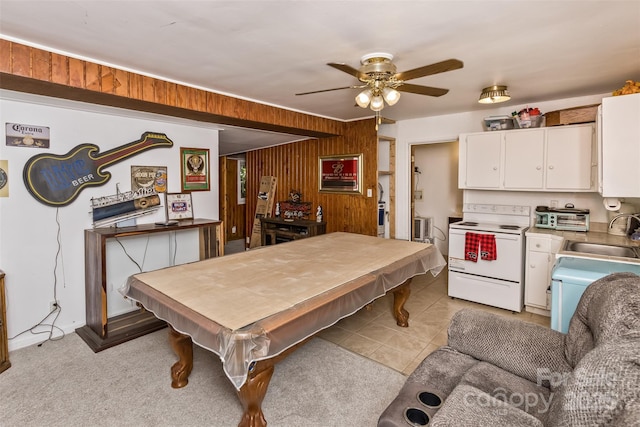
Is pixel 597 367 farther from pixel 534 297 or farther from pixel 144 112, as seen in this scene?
pixel 144 112

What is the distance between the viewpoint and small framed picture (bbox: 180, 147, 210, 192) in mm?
3928

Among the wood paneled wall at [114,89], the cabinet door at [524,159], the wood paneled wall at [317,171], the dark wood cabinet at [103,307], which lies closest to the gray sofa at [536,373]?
the cabinet door at [524,159]

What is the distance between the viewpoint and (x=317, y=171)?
17.7ft

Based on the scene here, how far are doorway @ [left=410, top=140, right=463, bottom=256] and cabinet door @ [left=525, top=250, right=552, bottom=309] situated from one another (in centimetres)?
250

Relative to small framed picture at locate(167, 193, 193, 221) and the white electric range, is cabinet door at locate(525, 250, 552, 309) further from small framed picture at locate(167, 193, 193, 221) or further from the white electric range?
small framed picture at locate(167, 193, 193, 221)

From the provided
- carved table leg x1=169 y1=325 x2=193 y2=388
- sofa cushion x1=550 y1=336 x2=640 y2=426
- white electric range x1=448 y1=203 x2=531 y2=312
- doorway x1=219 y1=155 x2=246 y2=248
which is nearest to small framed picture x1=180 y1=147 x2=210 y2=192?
carved table leg x1=169 y1=325 x2=193 y2=388

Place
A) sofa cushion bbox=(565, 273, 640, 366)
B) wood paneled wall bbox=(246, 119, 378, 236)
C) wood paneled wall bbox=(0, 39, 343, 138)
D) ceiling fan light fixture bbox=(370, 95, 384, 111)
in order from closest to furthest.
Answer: sofa cushion bbox=(565, 273, 640, 366)
wood paneled wall bbox=(0, 39, 343, 138)
ceiling fan light fixture bbox=(370, 95, 384, 111)
wood paneled wall bbox=(246, 119, 378, 236)

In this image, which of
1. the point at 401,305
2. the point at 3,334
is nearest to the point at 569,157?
the point at 401,305

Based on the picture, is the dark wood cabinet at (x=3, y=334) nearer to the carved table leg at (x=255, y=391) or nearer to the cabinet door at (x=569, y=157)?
the carved table leg at (x=255, y=391)

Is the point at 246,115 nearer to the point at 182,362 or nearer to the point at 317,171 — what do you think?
the point at 317,171

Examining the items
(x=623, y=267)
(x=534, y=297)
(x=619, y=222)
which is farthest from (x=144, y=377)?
(x=619, y=222)

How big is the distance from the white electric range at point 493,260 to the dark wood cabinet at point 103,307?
305cm

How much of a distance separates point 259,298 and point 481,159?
3374 mm

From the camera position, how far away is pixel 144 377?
238 cm
